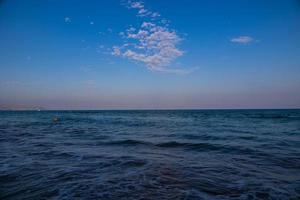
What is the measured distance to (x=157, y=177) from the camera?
6.19 meters

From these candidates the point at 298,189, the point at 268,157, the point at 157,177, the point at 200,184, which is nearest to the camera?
the point at 298,189

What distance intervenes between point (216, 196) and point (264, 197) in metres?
1.11

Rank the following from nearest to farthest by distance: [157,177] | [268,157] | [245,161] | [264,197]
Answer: [264,197] → [157,177] → [245,161] → [268,157]

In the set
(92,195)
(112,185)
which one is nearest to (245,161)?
(112,185)

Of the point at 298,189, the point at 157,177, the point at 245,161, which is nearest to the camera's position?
the point at 298,189

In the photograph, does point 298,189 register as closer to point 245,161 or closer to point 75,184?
point 245,161

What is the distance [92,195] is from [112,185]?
0.76 meters

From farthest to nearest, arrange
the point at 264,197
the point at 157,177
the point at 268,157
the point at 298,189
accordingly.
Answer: the point at 268,157
the point at 157,177
the point at 298,189
the point at 264,197

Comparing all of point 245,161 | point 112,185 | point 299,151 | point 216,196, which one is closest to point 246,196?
point 216,196

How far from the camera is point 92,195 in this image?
4832 millimetres

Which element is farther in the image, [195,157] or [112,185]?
[195,157]

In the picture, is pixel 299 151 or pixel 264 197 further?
pixel 299 151

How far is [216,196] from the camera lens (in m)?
4.81

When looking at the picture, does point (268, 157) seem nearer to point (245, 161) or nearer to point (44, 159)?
point (245, 161)
